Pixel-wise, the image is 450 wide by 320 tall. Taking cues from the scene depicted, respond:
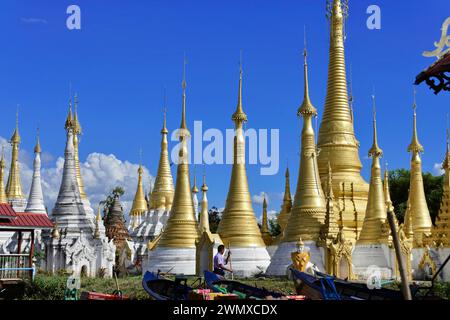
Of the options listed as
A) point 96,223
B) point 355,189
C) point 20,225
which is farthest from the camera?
point 96,223

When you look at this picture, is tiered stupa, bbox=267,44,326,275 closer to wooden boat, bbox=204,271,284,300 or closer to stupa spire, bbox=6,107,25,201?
wooden boat, bbox=204,271,284,300

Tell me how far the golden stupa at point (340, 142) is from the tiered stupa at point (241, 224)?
5.09 meters

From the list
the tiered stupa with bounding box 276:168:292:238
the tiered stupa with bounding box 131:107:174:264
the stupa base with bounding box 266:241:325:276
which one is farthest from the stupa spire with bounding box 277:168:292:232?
the tiered stupa with bounding box 131:107:174:264

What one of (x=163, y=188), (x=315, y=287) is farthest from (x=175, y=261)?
(x=315, y=287)

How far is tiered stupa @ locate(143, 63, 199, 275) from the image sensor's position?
31.7 m

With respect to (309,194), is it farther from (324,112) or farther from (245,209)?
(324,112)

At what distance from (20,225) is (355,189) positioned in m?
19.2

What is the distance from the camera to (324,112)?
120 ft

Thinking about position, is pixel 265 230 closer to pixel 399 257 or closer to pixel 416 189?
pixel 416 189

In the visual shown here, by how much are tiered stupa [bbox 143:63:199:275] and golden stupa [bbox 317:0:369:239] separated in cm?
737

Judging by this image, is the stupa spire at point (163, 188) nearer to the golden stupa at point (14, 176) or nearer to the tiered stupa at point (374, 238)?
the golden stupa at point (14, 176)
